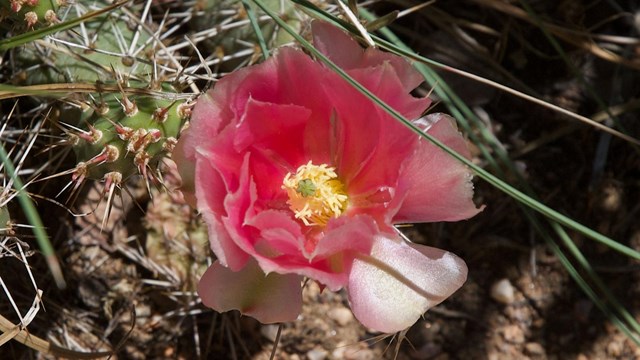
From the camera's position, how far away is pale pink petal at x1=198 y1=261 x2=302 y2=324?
40.6 inches

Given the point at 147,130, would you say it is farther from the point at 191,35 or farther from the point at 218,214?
the point at 191,35

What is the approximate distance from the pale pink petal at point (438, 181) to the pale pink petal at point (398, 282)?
49 millimetres

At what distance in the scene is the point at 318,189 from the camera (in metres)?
1.13

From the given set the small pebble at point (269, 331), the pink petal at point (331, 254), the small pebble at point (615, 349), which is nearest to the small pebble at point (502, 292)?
the small pebble at point (615, 349)

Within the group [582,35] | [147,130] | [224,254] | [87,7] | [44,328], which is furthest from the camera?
[582,35]

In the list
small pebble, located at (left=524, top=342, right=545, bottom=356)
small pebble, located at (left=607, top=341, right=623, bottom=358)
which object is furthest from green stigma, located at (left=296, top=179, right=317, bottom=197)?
small pebble, located at (left=607, top=341, right=623, bottom=358)

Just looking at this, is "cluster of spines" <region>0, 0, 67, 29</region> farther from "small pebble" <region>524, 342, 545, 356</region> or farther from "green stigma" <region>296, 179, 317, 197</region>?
"small pebble" <region>524, 342, 545, 356</region>

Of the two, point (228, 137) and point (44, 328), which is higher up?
point (228, 137)

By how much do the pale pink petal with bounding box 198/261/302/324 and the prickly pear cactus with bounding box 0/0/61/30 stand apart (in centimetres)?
47

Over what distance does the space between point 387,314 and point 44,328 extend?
823mm

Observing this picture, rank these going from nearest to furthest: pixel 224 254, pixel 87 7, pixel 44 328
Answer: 1. pixel 224 254
2. pixel 87 7
3. pixel 44 328

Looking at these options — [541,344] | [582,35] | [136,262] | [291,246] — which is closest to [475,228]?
[541,344]

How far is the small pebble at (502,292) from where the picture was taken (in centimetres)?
171

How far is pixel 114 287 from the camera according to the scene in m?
1.59
